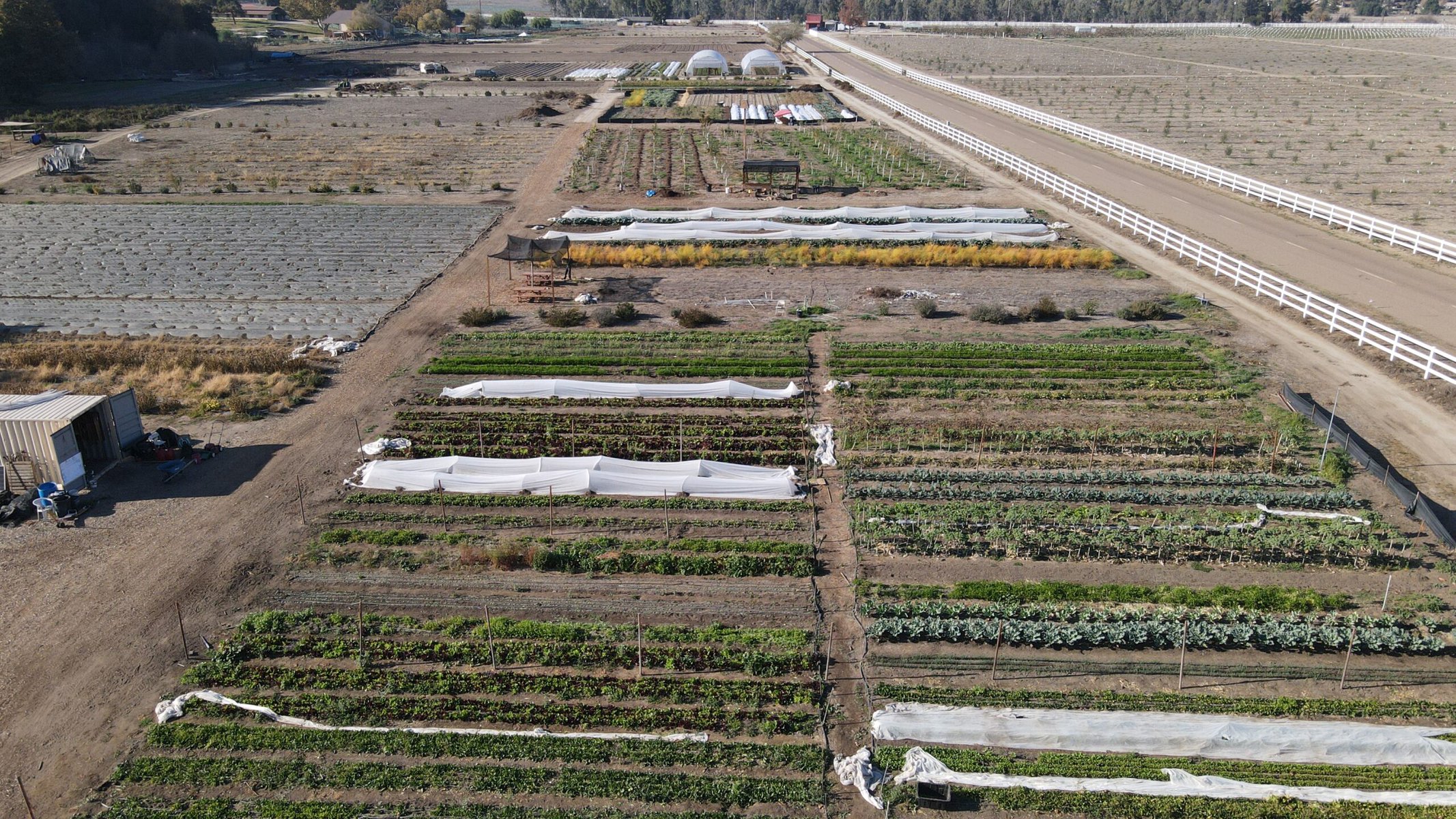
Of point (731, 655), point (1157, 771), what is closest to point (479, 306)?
point (731, 655)

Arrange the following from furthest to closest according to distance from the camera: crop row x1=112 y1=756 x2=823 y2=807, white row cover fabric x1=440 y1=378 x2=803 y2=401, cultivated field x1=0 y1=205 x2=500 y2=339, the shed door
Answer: cultivated field x1=0 y1=205 x2=500 y2=339 < white row cover fabric x1=440 y1=378 x2=803 y2=401 < the shed door < crop row x1=112 y1=756 x2=823 y2=807

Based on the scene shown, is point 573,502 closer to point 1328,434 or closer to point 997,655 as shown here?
point 997,655

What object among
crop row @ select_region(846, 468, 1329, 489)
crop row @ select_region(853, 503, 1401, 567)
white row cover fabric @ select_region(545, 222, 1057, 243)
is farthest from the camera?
white row cover fabric @ select_region(545, 222, 1057, 243)

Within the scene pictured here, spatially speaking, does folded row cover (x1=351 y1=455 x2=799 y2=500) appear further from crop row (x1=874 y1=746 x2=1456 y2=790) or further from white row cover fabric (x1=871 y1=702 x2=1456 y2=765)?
crop row (x1=874 y1=746 x2=1456 y2=790)

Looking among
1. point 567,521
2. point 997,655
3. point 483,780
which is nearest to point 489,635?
point 483,780

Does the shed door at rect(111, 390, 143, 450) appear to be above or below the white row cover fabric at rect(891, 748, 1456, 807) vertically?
above

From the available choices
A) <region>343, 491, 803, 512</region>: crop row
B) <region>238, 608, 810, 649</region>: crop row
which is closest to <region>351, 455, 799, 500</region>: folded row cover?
<region>343, 491, 803, 512</region>: crop row

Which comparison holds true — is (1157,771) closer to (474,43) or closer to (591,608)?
(591,608)

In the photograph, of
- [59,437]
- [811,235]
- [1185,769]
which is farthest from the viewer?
[811,235]

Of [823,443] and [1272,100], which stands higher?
[1272,100]
